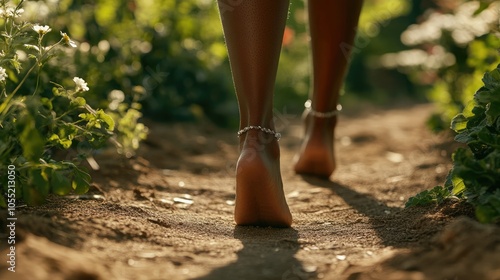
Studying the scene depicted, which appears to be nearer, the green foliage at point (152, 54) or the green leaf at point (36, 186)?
the green leaf at point (36, 186)

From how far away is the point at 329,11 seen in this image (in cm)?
257

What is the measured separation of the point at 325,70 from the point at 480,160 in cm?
111

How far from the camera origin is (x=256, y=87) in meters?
1.94

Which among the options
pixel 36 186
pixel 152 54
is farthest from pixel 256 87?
pixel 152 54

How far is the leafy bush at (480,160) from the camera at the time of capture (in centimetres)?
161

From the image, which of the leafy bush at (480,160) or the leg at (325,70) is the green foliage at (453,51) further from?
the leafy bush at (480,160)

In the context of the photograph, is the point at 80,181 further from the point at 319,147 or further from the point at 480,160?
the point at 319,147

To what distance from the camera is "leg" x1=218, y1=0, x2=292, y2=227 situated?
6.27ft

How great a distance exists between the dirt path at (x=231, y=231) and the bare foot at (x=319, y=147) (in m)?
0.07

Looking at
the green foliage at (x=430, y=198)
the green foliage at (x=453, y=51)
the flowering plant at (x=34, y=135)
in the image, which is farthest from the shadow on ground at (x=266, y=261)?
the green foliage at (x=453, y=51)

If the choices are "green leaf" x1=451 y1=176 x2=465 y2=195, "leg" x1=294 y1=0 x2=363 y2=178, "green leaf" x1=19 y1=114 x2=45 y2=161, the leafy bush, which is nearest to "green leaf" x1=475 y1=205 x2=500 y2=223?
the leafy bush

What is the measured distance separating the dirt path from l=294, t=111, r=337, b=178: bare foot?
7cm

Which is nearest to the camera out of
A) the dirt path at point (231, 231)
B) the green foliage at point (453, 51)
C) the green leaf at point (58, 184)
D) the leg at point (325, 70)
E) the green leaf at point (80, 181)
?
the dirt path at point (231, 231)

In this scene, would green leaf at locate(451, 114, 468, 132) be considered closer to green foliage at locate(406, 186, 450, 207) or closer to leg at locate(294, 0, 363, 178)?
green foliage at locate(406, 186, 450, 207)
